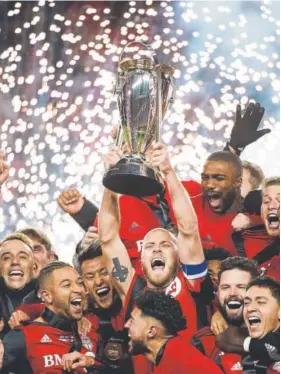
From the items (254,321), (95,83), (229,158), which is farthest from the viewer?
(95,83)

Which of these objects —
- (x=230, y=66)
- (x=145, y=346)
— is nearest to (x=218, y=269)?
(x=145, y=346)

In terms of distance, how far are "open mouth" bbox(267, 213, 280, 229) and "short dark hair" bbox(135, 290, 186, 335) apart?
0.49 metres

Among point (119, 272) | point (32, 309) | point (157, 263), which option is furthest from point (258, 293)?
point (32, 309)

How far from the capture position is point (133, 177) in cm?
332

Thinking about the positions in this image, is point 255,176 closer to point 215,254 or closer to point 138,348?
point 215,254

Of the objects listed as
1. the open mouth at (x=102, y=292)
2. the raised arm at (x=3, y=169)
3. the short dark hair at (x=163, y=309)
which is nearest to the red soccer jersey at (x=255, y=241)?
the short dark hair at (x=163, y=309)

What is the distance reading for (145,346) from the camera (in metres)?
3.47

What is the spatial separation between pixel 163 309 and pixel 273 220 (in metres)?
0.57

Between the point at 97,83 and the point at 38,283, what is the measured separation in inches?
34.8

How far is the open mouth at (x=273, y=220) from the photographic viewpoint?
3561 mm

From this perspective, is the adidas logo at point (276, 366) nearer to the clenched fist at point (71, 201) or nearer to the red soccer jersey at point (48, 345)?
the red soccer jersey at point (48, 345)

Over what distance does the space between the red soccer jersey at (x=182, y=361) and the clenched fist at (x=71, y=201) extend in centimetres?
68

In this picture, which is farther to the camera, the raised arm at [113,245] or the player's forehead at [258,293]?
→ the raised arm at [113,245]

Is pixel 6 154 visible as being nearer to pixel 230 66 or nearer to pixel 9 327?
pixel 9 327
